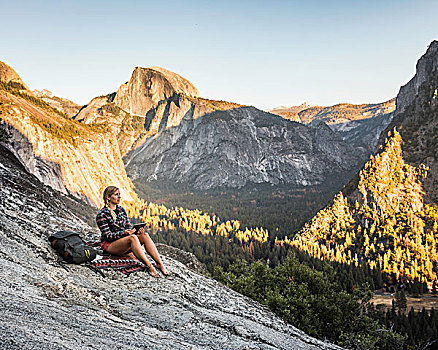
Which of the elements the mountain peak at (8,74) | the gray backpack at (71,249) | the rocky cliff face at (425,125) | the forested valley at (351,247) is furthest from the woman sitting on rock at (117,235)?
the mountain peak at (8,74)

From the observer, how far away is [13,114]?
56.7 meters

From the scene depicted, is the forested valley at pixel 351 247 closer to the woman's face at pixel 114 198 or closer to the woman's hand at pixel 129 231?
the woman's hand at pixel 129 231

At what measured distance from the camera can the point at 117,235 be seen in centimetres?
892

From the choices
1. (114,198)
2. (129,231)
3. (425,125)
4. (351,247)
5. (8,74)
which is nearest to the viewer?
(129,231)

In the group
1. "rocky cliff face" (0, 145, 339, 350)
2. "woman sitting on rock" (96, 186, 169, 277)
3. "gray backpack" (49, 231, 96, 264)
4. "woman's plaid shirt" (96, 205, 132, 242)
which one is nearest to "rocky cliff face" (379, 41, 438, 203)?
"rocky cliff face" (0, 145, 339, 350)

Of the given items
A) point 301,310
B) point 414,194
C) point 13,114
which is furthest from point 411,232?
point 13,114

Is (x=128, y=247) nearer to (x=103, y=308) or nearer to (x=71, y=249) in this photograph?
(x=71, y=249)

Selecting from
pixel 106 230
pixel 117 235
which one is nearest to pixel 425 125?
pixel 117 235

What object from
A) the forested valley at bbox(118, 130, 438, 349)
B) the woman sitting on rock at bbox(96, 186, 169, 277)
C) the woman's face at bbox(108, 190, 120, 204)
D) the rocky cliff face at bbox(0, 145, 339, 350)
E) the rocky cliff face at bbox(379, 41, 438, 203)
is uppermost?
the rocky cliff face at bbox(379, 41, 438, 203)

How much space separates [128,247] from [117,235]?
1.64 feet

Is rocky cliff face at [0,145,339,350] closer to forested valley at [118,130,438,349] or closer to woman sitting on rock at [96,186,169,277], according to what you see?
woman sitting on rock at [96,186,169,277]

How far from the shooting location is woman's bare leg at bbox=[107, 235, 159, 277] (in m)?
8.65

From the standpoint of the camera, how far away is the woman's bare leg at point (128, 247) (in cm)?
865

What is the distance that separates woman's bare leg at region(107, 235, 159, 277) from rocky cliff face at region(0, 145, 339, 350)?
63 cm
